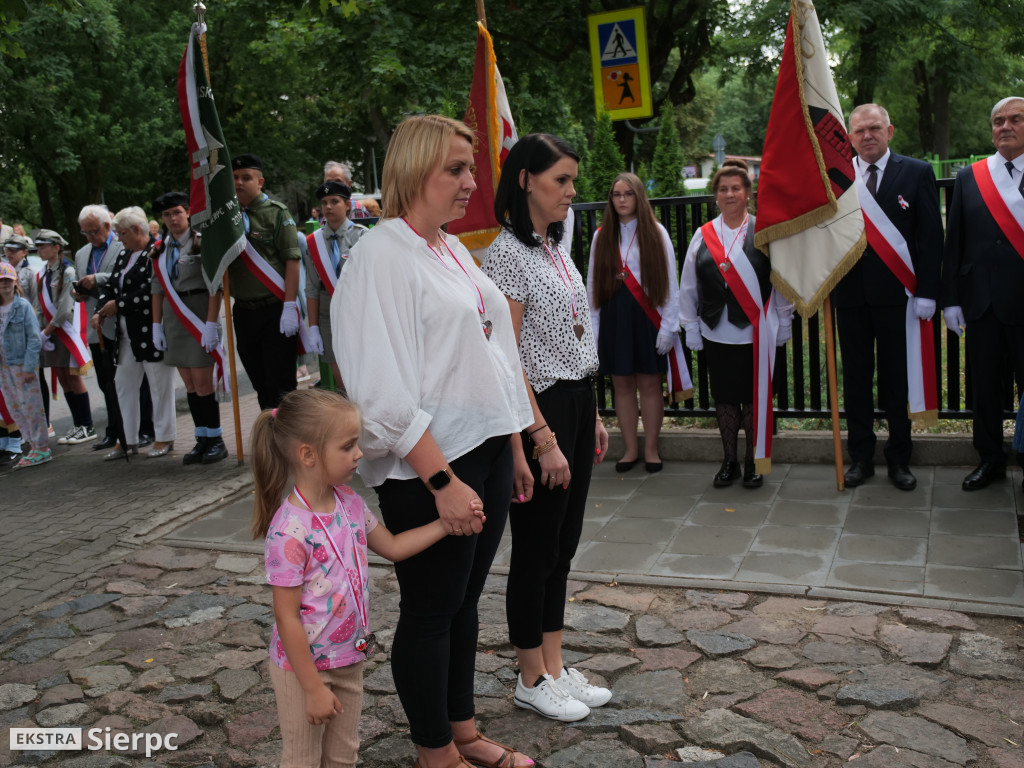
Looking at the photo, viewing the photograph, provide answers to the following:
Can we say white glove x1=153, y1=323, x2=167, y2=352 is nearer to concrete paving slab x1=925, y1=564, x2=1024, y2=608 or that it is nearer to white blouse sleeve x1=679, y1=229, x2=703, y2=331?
white blouse sleeve x1=679, y1=229, x2=703, y2=331

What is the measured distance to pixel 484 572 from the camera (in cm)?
318

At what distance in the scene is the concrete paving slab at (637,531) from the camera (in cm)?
566

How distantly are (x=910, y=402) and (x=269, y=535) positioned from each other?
475 centimetres

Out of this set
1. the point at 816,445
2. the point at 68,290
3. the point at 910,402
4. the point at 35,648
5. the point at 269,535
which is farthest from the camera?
the point at 68,290

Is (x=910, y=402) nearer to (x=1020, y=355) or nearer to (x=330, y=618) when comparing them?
(x=1020, y=355)

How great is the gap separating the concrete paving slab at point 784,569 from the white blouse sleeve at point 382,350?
2728 mm

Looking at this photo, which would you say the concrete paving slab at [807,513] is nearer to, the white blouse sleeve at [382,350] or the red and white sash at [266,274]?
the white blouse sleeve at [382,350]

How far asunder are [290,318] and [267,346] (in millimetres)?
410

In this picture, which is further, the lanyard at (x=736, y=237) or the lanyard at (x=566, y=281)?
the lanyard at (x=736, y=237)

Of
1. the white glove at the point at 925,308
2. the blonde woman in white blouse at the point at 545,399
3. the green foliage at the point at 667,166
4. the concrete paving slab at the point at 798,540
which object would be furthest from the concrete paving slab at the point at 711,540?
the green foliage at the point at 667,166

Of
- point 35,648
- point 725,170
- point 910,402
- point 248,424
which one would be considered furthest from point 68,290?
point 910,402

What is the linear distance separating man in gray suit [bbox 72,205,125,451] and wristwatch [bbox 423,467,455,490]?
6.72 m

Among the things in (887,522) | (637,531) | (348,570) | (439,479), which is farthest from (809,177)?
(348,570)

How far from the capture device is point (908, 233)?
20.2 feet
